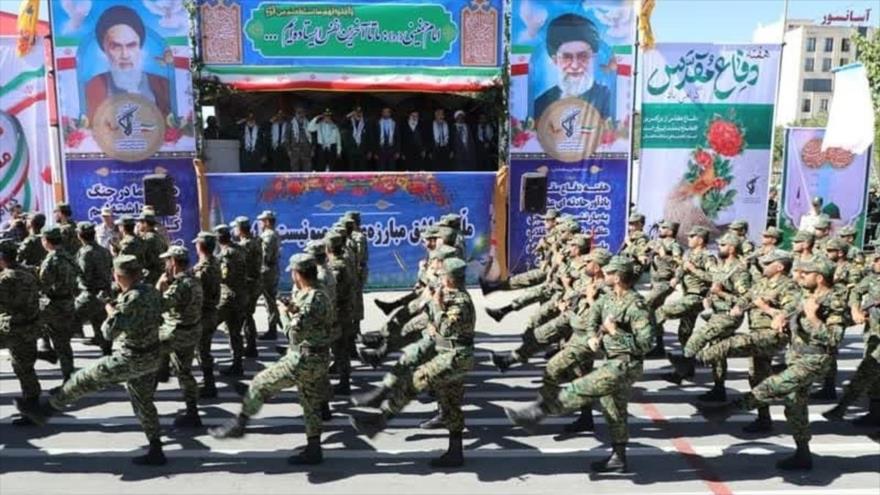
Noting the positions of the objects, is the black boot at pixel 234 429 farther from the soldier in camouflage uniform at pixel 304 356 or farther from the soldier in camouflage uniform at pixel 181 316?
the soldier in camouflage uniform at pixel 181 316

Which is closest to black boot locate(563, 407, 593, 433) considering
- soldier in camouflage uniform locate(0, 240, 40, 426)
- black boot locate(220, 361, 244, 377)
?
black boot locate(220, 361, 244, 377)

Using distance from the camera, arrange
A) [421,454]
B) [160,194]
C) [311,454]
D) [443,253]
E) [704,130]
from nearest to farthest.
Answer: [311,454], [421,454], [443,253], [160,194], [704,130]

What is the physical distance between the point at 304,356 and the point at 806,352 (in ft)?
13.8

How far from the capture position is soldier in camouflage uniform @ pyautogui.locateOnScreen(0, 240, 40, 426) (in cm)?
687

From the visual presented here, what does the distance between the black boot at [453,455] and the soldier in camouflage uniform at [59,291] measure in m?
4.43

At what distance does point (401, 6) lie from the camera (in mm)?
14188

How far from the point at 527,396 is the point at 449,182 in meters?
6.81

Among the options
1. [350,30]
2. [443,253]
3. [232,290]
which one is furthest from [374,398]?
[350,30]

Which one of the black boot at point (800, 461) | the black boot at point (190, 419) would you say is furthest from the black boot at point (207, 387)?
the black boot at point (800, 461)

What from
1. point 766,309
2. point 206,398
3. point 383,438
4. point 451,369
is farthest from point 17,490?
point 766,309

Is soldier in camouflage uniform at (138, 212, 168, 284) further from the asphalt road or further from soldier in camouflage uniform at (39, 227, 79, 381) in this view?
the asphalt road

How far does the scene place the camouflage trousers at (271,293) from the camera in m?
9.98

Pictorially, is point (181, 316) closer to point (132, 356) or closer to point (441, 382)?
point (132, 356)

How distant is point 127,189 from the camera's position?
542 inches
